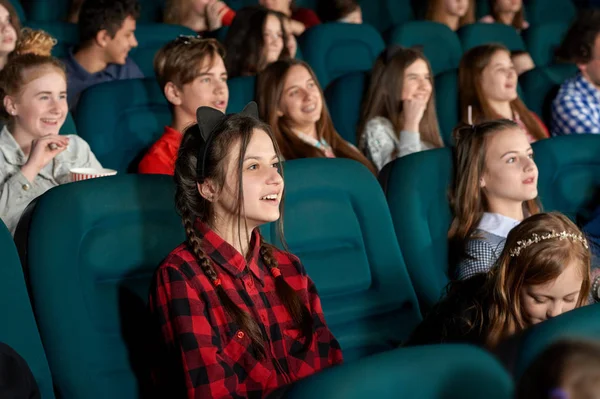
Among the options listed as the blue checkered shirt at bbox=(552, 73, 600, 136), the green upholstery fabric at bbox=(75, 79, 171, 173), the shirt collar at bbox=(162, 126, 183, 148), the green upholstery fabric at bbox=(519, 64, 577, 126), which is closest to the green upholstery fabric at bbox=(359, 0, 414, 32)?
the green upholstery fabric at bbox=(519, 64, 577, 126)

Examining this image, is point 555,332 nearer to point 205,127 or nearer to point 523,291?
point 523,291

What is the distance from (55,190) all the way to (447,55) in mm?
2247

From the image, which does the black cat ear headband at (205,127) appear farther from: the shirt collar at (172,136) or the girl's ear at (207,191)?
the shirt collar at (172,136)

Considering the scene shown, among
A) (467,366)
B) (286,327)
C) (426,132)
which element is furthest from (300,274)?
(426,132)

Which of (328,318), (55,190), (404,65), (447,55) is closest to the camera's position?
(55,190)

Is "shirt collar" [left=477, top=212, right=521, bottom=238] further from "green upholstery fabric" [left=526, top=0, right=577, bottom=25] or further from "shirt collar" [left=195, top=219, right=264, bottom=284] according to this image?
"green upholstery fabric" [left=526, top=0, right=577, bottom=25]

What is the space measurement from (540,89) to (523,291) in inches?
71.6

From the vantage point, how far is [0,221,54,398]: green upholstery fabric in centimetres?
126

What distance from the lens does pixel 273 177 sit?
1.40 m

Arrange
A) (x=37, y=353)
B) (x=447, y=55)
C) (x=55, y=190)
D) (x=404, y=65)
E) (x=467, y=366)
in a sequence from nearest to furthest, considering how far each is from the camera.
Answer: (x=467, y=366), (x=37, y=353), (x=55, y=190), (x=404, y=65), (x=447, y=55)

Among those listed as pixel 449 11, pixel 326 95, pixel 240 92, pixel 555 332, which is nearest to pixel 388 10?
pixel 449 11

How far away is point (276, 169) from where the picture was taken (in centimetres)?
143

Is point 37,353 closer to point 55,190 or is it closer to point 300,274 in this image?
point 55,190

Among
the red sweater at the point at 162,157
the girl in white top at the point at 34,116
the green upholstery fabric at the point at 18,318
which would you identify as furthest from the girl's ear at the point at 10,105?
the green upholstery fabric at the point at 18,318
